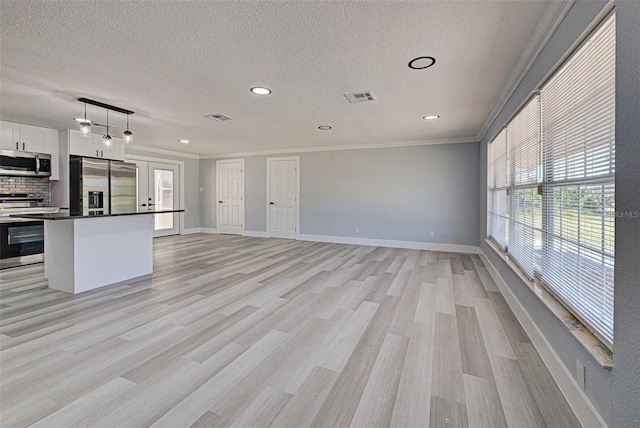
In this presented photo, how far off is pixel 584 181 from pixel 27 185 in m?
7.35

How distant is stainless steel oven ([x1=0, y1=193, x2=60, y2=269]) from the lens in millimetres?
4312

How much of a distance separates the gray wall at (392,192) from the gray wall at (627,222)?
4.85 meters

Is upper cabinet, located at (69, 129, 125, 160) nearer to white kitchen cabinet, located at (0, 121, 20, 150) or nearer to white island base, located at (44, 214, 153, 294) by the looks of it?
white kitchen cabinet, located at (0, 121, 20, 150)

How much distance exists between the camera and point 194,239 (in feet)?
23.8

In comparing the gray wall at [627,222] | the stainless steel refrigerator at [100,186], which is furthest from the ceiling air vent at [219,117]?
the gray wall at [627,222]

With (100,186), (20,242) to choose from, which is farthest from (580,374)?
(100,186)

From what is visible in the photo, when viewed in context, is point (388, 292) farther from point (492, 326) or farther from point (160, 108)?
point (160, 108)

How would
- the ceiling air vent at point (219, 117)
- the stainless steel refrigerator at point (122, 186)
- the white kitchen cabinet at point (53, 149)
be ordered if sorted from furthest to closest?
1. the stainless steel refrigerator at point (122, 186)
2. the white kitchen cabinet at point (53, 149)
3. the ceiling air vent at point (219, 117)

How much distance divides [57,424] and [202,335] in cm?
96

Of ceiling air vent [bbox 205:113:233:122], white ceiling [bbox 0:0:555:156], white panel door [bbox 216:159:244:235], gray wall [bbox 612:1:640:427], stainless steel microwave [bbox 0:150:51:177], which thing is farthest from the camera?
white panel door [bbox 216:159:244:235]

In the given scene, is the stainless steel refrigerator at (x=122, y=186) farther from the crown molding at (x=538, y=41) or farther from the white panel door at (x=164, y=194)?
the crown molding at (x=538, y=41)

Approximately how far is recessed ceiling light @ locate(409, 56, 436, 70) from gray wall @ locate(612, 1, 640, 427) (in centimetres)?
140

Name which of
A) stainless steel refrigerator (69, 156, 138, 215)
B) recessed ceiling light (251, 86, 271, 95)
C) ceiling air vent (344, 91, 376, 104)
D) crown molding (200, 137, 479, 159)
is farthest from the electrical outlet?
stainless steel refrigerator (69, 156, 138, 215)

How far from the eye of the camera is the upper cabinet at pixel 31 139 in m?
4.40
